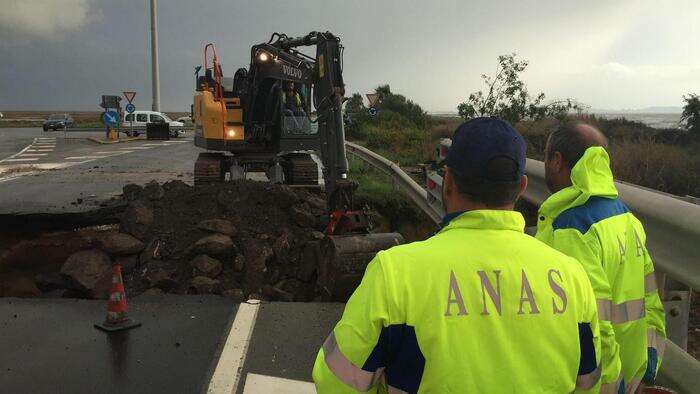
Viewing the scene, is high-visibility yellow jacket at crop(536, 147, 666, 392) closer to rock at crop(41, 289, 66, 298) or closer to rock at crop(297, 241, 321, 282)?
rock at crop(297, 241, 321, 282)

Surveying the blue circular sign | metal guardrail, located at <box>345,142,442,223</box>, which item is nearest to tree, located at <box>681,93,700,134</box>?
metal guardrail, located at <box>345,142,442,223</box>

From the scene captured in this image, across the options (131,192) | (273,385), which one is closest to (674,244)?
(273,385)

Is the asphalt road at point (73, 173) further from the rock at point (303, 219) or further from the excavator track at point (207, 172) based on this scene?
the rock at point (303, 219)

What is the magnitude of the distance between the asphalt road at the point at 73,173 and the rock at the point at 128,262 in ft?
8.87

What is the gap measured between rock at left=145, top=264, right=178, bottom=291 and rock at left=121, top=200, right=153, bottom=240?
0.89 metres

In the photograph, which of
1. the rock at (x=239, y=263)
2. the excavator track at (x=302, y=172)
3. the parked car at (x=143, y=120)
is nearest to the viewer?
the rock at (x=239, y=263)

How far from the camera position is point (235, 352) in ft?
14.4

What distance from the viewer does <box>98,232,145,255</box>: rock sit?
7344 millimetres

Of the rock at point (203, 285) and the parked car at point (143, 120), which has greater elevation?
the parked car at point (143, 120)

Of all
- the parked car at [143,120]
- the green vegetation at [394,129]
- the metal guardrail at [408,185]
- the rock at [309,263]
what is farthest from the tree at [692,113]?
the parked car at [143,120]

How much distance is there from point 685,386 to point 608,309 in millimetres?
1160

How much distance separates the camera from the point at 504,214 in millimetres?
1839

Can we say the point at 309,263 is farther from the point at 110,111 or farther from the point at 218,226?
the point at 110,111

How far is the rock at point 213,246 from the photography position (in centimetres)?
708
